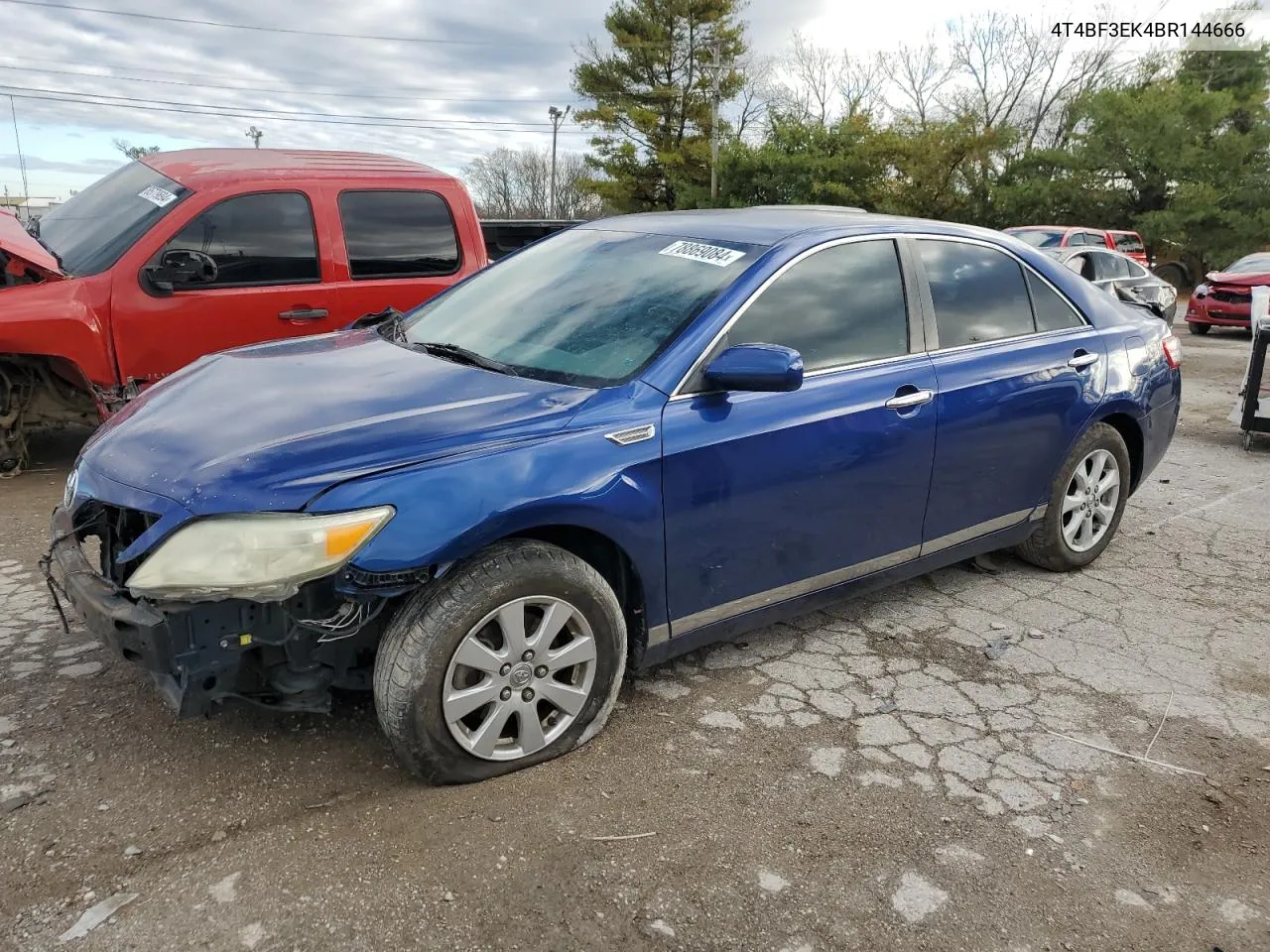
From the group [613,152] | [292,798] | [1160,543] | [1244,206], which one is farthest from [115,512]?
[613,152]

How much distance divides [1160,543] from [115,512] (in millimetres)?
4904

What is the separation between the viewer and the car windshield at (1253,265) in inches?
655

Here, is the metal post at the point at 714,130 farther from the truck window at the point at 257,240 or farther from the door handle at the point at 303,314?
the door handle at the point at 303,314

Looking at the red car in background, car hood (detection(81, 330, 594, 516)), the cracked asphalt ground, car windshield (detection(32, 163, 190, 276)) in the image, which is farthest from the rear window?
car hood (detection(81, 330, 594, 516))

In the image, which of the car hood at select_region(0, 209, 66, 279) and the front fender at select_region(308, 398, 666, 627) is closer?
the front fender at select_region(308, 398, 666, 627)

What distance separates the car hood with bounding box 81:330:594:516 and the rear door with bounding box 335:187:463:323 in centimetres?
277

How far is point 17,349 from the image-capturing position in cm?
524

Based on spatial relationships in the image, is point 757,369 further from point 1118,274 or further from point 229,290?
point 1118,274

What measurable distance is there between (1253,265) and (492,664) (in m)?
18.8

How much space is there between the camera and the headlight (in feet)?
7.84

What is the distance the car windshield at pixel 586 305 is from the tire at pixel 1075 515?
1954 mm

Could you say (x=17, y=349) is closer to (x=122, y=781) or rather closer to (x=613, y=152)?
(x=122, y=781)

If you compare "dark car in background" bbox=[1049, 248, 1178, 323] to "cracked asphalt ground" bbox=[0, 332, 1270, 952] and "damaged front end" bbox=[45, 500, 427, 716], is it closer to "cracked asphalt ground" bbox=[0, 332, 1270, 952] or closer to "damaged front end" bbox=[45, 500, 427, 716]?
"cracked asphalt ground" bbox=[0, 332, 1270, 952]

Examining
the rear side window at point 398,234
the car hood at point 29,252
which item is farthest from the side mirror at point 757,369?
the car hood at point 29,252
